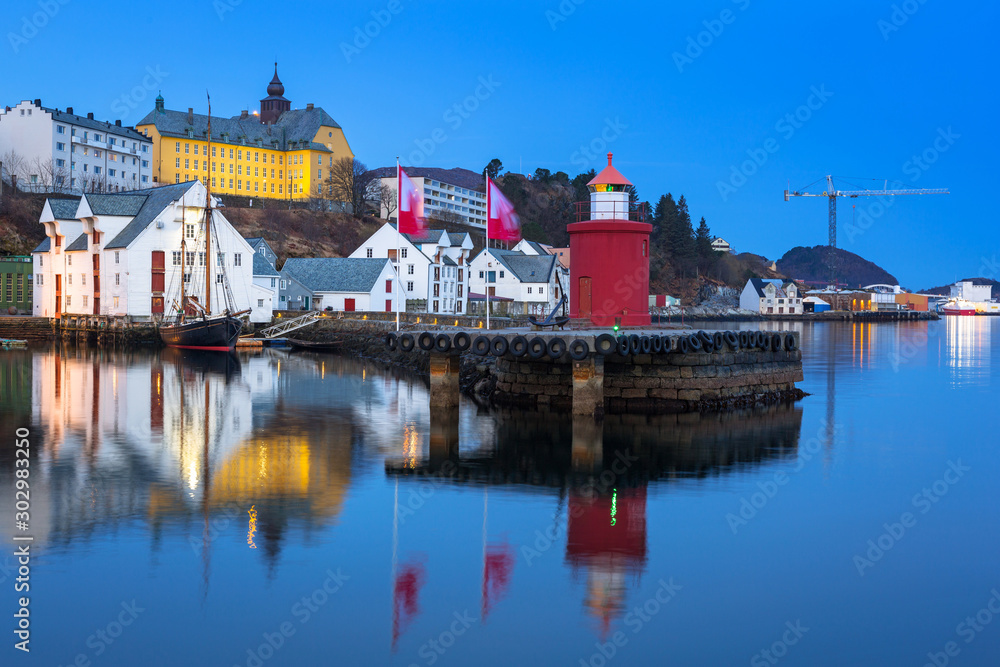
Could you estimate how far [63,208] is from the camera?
64.6 m

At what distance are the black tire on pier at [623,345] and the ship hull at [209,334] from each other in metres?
32.4

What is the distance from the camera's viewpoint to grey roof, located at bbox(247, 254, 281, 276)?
65.1m

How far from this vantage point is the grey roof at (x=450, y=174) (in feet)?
482

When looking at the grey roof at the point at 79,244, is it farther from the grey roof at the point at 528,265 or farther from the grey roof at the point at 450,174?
the grey roof at the point at 450,174

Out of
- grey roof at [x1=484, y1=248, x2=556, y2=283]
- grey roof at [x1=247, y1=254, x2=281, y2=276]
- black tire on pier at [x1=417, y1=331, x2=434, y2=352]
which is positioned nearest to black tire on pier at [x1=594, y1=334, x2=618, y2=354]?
black tire on pier at [x1=417, y1=331, x2=434, y2=352]

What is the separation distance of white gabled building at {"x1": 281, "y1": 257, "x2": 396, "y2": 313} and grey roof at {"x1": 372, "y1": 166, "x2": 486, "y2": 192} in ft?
228

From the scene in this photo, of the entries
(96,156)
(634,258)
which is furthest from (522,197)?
(634,258)

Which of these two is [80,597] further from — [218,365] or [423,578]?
[218,365]

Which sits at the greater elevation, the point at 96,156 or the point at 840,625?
the point at 96,156

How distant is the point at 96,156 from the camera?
96.6 meters

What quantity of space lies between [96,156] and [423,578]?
97.0 meters

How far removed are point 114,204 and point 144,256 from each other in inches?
235

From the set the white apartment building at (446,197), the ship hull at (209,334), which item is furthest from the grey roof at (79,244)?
the white apartment building at (446,197)

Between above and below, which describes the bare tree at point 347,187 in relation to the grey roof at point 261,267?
above
